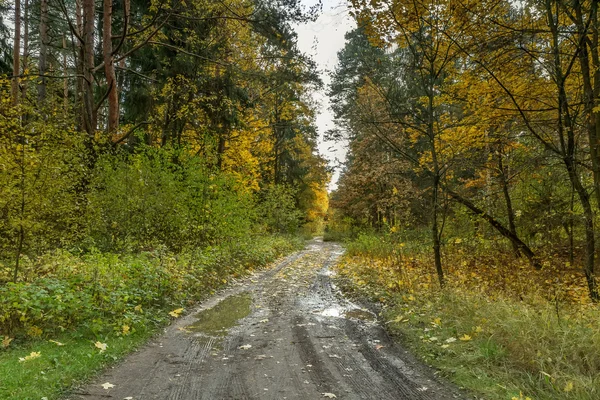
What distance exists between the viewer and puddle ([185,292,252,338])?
583cm

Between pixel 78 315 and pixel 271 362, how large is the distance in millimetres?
2918

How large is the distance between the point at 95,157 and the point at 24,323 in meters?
6.65

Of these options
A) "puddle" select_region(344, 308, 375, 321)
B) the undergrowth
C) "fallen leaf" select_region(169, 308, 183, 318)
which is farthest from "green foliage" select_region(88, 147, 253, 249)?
the undergrowth

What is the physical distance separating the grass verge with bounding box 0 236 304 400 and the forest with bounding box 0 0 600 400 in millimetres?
→ 32

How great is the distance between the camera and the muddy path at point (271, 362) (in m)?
3.65

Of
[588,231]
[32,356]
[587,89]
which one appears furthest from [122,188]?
[587,89]

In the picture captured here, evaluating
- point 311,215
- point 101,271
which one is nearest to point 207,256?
point 101,271

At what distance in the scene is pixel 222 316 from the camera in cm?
671

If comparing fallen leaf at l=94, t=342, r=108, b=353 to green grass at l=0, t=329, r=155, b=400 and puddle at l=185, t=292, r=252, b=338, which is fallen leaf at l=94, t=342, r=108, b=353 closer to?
green grass at l=0, t=329, r=155, b=400

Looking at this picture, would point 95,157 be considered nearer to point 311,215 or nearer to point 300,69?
point 300,69

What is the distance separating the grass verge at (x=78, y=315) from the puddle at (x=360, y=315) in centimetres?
320

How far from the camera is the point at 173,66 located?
13.5 m

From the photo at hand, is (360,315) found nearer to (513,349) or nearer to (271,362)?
(271,362)

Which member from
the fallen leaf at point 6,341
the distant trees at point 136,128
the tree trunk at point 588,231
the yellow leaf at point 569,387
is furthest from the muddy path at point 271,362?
the tree trunk at point 588,231
